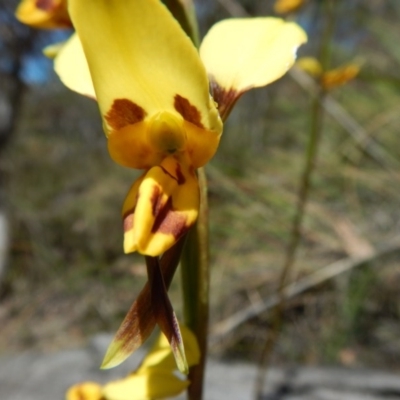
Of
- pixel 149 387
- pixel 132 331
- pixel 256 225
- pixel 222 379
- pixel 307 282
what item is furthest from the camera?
pixel 256 225

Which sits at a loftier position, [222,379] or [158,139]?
[158,139]

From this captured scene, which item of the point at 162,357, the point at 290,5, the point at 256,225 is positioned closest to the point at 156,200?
the point at 162,357

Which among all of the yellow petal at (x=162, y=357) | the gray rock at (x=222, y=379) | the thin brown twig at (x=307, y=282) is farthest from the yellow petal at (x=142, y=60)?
the thin brown twig at (x=307, y=282)

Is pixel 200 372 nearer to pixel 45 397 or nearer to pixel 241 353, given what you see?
pixel 45 397

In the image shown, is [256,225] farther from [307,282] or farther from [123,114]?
[123,114]

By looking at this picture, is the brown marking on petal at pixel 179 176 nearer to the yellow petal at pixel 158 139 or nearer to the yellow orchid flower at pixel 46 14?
the yellow petal at pixel 158 139

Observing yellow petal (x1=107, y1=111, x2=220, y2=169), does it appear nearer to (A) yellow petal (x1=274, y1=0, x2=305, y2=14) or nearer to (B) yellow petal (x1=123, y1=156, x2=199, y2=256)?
(B) yellow petal (x1=123, y1=156, x2=199, y2=256)
